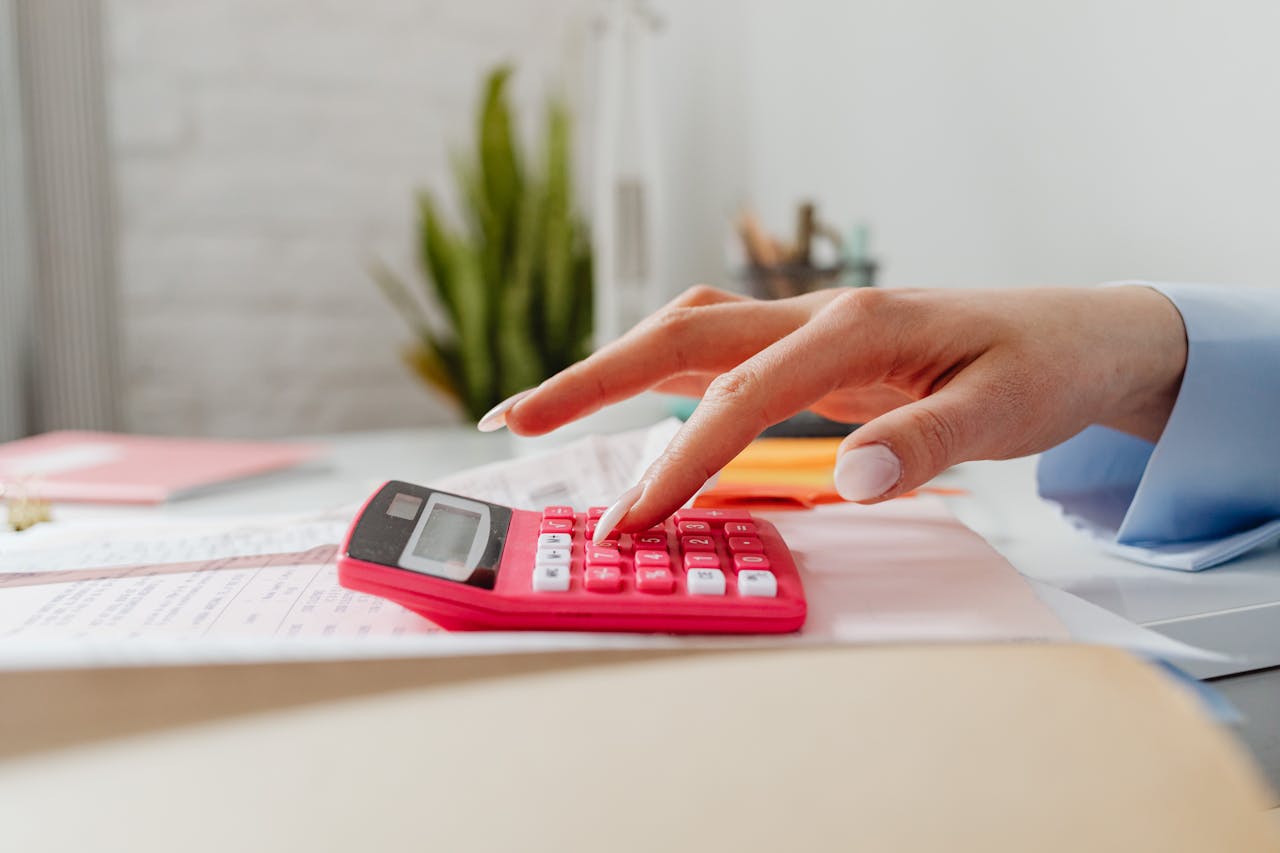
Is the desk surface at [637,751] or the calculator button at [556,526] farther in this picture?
the calculator button at [556,526]

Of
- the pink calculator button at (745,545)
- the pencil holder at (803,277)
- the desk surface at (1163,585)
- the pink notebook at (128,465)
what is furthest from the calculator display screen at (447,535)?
the pencil holder at (803,277)

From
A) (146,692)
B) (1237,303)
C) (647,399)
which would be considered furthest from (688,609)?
(647,399)

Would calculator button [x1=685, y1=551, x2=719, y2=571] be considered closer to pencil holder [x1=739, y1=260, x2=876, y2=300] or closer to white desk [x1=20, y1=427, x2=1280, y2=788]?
white desk [x1=20, y1=427, x2=1280, y2=788]

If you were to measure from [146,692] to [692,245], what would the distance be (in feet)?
4.69

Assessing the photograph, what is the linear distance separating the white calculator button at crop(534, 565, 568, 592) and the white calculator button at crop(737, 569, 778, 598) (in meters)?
0.06

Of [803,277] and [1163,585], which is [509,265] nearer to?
[803,277]

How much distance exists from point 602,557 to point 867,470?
10 centimetres

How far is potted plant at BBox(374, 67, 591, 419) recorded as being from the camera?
144 centimetres

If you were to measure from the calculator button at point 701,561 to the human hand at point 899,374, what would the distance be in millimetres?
33

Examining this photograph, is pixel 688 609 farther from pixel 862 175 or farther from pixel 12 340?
pixel 12 340

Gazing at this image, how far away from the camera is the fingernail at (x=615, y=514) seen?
14.6 inches

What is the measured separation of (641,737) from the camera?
27 cm

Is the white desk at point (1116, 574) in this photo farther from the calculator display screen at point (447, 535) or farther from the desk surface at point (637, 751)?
the calculator display screen at point (447, 535)

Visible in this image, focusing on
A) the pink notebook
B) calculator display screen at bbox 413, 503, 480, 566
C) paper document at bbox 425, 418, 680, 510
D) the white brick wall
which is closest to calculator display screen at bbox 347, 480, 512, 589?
calculator display screen at bbox 413, 503, 480, 566
